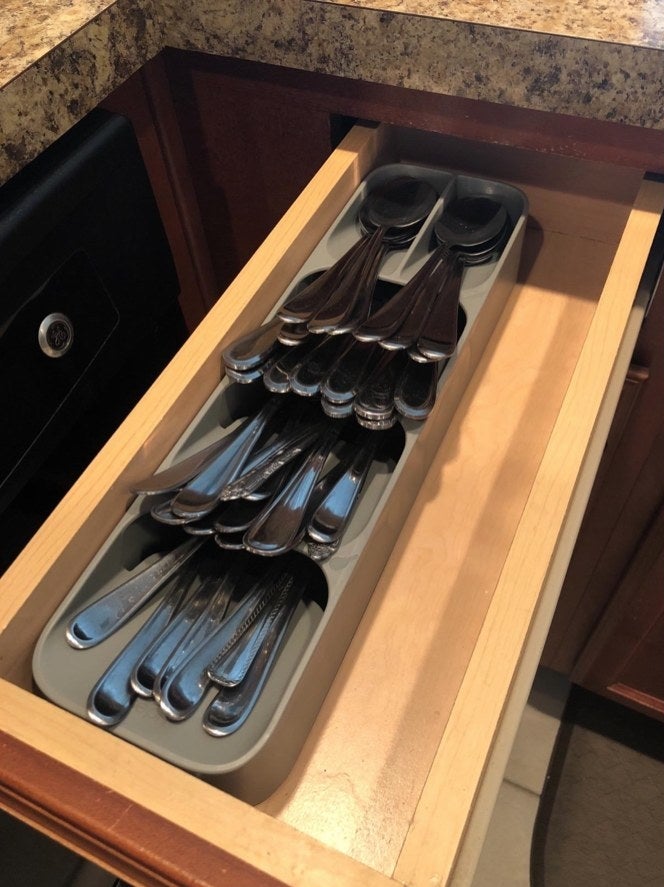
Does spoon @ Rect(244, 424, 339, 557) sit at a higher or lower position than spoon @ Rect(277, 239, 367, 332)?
lower

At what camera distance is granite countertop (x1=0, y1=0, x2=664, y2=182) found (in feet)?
1.59

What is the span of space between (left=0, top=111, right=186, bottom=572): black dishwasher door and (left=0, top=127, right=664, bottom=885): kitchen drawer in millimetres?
110

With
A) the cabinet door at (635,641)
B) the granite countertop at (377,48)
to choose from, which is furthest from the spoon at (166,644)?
the cabinet door at (635,641)

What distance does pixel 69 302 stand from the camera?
56 cm

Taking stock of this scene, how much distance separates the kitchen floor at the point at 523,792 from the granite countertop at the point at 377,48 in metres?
0.99

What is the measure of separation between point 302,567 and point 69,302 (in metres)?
0.28

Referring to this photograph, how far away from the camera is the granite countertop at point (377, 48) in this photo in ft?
1.59

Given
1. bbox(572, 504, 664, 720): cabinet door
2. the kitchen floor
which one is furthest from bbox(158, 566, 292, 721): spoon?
the kitchen floor

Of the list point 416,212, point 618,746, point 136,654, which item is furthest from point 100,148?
point 618,746

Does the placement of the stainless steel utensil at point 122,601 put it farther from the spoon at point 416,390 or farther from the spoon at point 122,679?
the spoon at point 416,390

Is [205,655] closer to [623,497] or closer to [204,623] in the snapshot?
[204,623]

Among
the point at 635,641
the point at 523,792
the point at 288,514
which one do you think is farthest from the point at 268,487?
the point at 523,792

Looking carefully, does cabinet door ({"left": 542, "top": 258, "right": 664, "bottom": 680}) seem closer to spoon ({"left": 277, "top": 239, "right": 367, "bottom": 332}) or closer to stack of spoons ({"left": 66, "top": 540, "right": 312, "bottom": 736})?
spoon ({"left": 277, "top": 239, "right": 367, "bottom": 332})

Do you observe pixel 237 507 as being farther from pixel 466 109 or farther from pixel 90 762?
pixel 466 109
